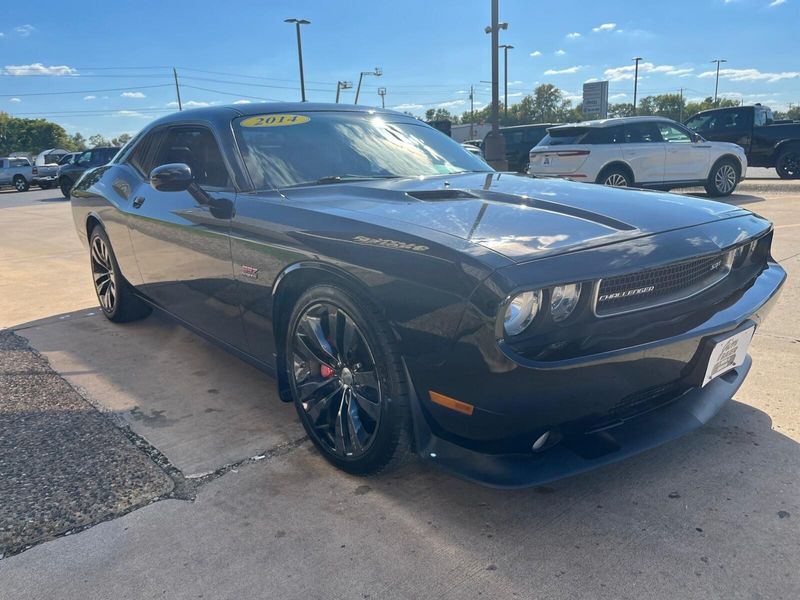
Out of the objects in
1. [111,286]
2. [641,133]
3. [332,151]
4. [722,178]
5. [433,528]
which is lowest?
[433,528]

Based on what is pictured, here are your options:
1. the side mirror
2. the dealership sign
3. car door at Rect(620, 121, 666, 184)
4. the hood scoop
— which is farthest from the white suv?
the dealership sign

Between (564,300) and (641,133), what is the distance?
10347 millimetres

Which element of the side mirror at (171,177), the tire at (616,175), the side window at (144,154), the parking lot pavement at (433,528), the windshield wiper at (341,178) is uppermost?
the side window at (144,154)

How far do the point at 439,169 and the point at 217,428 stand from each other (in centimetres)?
174

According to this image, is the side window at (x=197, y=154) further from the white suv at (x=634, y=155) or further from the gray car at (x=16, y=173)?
the gray car at (x=16, y=173)

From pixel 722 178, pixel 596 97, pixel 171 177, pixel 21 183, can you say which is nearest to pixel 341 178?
pixel 171 177

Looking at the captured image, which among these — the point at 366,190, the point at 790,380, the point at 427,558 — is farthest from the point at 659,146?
the point at 427,558

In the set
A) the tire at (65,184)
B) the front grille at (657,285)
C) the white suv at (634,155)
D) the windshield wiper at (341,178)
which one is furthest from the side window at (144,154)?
the tire at (65,184)

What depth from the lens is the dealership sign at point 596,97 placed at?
46.4m

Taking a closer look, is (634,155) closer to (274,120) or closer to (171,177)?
(274,120)

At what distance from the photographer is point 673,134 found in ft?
36.9

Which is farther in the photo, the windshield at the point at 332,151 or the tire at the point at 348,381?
the windshield at the point at 332,151

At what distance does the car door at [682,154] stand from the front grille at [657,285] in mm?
9722

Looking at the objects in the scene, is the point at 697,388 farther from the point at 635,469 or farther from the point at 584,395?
the point at 584,395
